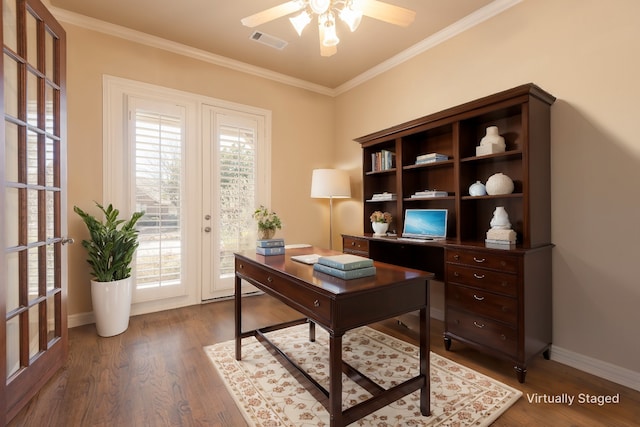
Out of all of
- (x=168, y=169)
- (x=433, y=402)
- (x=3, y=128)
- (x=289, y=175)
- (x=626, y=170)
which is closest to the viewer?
(x=3, y=128)

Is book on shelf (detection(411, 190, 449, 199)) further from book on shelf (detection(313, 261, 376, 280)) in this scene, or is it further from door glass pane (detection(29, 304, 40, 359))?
door glass pane (detection(29, 304, 40, 359))

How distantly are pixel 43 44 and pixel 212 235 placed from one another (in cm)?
Answer: 222

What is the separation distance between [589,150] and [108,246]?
3.96 metres

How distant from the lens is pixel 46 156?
2.10 metres

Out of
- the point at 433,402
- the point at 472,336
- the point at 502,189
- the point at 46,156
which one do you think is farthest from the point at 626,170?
the point at 46,156

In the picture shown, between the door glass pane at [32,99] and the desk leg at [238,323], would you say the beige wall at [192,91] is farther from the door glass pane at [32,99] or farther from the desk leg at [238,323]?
the desk leg at [238,323]

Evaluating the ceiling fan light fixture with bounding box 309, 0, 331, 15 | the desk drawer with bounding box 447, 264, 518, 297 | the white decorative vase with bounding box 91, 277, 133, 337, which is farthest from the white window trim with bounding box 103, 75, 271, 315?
the desk drawer with bounding box 447, 264, 518, 297

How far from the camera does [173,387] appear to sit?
1.97 m

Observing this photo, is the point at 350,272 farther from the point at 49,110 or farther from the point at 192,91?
the point at 192,91

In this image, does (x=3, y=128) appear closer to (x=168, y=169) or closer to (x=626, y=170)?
(x=168, y=169)

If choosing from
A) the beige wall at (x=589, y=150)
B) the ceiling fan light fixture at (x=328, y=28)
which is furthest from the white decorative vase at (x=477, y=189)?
the ceiling fan light fixture at (x=328, y=28)

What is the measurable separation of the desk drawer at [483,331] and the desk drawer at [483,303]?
5cm

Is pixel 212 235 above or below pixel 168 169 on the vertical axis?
below

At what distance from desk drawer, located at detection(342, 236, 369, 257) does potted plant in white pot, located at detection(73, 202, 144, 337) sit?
2194 mm
